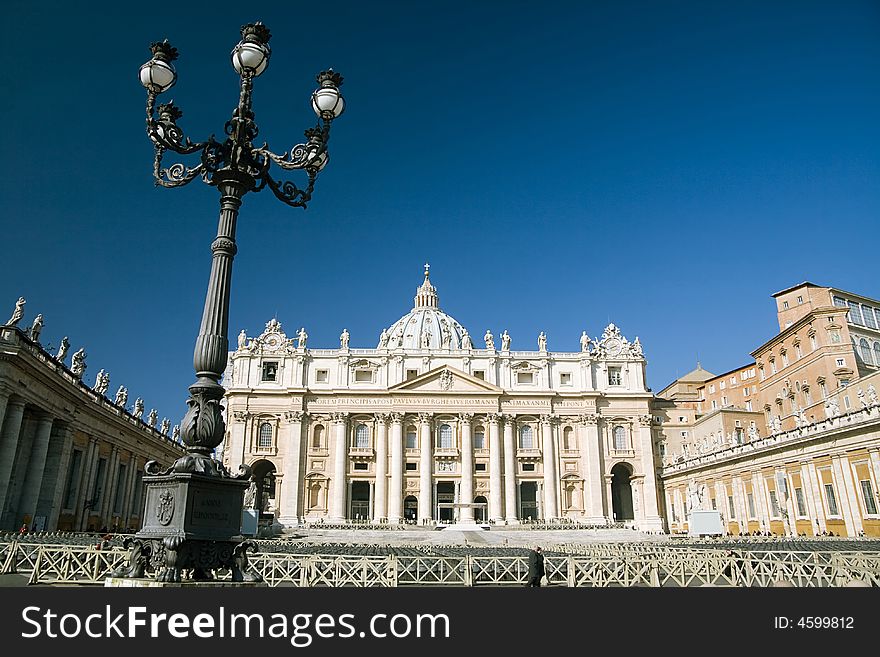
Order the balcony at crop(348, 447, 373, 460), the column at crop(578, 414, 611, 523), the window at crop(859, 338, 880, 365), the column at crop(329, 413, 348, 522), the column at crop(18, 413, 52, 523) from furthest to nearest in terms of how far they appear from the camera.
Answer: the balcony at crop(348, 447, 373, 460) → the column at crop(578, 414, 611, 523) → the column at crop(329, 413, 348, 522) → the window at crop(859, 338, 880, 365) → the column at crop(18, 413, 52, 523)

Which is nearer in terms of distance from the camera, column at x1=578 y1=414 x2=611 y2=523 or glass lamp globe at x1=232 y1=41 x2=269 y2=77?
glass lamp globe at x1=232 y1=41 x2=269 y2=77

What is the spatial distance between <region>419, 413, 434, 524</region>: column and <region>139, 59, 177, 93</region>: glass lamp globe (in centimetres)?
6007

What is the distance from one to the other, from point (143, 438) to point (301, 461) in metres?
23.9

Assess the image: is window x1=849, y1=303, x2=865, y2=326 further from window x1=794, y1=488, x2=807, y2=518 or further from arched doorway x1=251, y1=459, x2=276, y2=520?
arched doorway x1=251, y1=459, x2=276, y2=520

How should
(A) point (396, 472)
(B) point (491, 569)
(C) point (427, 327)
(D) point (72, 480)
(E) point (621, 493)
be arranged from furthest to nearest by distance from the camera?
1. (C) point (427, 327)
2. (E) point (621, 493)
3. (A) point (396, 472)
4. (D) point (72, 480)
5. (B) point (491, 569)

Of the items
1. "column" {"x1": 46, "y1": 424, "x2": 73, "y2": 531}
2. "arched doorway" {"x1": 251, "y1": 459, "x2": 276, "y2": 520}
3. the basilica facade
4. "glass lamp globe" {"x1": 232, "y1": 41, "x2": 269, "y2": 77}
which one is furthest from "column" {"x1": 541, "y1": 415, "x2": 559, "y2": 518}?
"glass lamp globe" {"x1": 232, "y1": 41, "x2": 269, "y2": 77}

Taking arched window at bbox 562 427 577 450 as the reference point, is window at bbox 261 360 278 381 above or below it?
above

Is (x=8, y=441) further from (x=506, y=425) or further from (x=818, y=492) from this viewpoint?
(x=506, y=425)

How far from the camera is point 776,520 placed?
135 feet

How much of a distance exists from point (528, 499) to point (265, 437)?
30.4 meters

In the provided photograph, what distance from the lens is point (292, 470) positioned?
6638 centimetres

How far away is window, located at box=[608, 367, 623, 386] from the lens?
73312 millimetres

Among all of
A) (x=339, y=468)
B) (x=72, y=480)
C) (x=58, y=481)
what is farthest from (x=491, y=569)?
(x=339, y=468)
